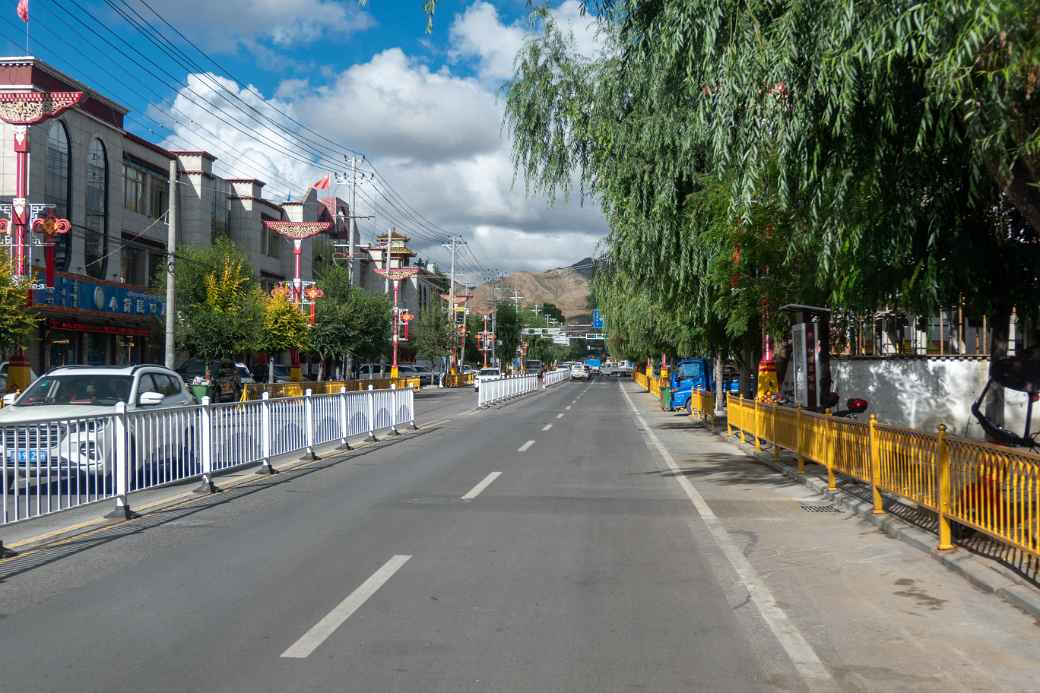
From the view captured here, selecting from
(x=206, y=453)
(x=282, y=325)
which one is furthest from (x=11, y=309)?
(x=282, y=325)

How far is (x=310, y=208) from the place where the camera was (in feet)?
233

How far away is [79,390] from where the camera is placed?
549 inches

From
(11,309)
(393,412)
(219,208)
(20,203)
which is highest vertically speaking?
(219,208)

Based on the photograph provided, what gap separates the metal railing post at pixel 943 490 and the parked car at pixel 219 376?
29.1 m

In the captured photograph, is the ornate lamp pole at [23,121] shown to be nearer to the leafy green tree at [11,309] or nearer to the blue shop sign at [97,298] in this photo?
the leafy green tree at [11,309]

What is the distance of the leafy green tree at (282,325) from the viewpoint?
4292cm

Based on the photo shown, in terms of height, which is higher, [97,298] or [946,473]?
[97,298]

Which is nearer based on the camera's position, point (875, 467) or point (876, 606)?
point (876, 606)

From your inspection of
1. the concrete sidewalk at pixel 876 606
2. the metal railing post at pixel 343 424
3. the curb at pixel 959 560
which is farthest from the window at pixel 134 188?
the curb at pixel 959 560

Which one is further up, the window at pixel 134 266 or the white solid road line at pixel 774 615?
the window at pixel 134 266

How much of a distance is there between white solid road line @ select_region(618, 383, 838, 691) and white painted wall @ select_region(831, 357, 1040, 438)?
568 inches

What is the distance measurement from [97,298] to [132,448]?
3204 cm

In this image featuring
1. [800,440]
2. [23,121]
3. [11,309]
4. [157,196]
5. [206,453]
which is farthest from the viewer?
[157,196]

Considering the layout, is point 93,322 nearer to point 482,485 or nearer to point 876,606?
point 482,485
